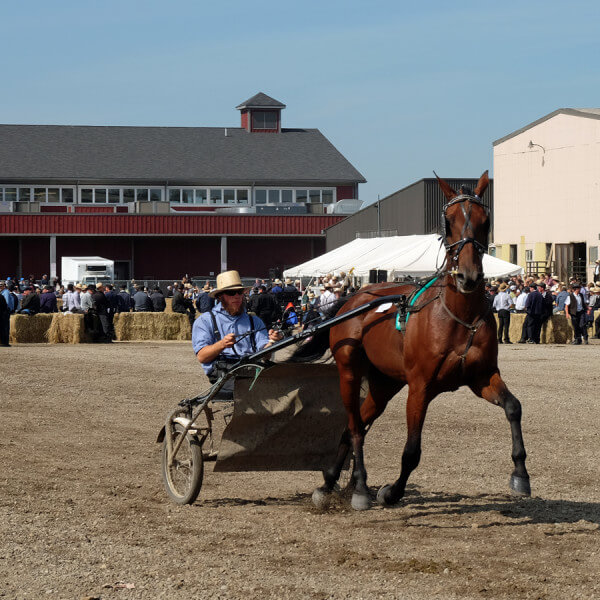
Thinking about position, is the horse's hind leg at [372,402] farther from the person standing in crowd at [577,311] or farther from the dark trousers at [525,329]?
the dark trousers at [525,329]

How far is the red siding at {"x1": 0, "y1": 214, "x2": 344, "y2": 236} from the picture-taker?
226 ft

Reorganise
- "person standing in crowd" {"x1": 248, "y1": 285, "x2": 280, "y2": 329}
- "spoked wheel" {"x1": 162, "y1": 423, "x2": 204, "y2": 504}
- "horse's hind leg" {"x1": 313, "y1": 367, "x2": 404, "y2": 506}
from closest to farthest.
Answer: "spoked wheel" {"x1": 162, "y1": 423, "x2": 204, "y2": 504} < "horse's hind leg" {"x1": 313, "y1": 367, "x2": 404, "y2": 506} < "person standing in crowd" {"x1": 248, "y1": 285, "x2": 280, "y2": 329}

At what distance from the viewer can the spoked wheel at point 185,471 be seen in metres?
8.43

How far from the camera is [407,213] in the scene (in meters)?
54.4

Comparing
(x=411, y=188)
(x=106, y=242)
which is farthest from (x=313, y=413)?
(x=106, y=242)

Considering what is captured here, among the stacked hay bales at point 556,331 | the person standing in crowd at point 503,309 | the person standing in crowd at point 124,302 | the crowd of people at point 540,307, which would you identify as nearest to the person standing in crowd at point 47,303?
the person standing in crowd at point 124,302

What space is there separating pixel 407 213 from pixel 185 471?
46021mm

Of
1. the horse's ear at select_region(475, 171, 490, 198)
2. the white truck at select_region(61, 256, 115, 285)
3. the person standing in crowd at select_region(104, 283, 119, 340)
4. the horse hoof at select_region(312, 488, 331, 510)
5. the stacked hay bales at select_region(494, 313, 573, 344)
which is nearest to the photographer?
the horse's ear at select_region(475, 171, 490, 198)

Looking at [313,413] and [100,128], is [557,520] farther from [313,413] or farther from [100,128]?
[100,128]

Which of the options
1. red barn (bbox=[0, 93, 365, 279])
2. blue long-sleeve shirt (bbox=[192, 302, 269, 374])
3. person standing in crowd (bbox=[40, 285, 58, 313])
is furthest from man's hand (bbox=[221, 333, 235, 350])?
red barn (bbox=[0, 93, 365, 279])

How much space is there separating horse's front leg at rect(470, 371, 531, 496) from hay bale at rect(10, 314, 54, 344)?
25.8 meters

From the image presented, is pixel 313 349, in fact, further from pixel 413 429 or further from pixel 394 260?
pixel 394 260

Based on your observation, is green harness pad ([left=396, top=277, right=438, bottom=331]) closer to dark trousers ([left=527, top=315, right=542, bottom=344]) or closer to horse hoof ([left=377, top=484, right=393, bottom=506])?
horse hoof ([left=377, top=484, right=393, bottom=506])

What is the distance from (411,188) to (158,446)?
141ft
